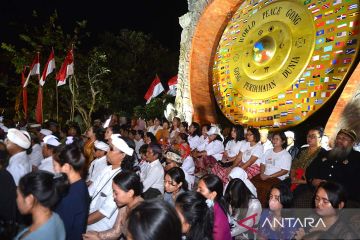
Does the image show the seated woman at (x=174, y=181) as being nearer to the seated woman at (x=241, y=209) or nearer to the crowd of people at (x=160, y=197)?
Result: the crowd of people at (x=160, y=197)

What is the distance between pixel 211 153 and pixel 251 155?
147cm

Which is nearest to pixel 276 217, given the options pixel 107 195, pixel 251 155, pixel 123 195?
pixel 123 195

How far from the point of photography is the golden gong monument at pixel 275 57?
7.07 m

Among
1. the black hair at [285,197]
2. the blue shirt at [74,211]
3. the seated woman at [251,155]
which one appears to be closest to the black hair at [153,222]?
the blue shirt at [74,211]

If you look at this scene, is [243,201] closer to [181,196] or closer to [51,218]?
[181,196]

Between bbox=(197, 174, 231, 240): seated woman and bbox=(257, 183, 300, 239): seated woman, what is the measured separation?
0.34 meters

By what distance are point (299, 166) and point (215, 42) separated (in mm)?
6788

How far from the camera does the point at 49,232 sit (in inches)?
93.3

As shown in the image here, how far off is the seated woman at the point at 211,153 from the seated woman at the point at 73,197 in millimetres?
3673

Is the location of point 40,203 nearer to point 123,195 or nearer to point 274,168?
point 123,195

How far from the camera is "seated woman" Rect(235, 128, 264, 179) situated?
5.86 metres

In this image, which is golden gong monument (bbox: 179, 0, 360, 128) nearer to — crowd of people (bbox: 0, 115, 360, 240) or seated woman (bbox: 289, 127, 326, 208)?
seated woman (bbox: 289, 127, 326, 208)

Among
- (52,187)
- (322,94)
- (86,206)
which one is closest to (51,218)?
(52,187)

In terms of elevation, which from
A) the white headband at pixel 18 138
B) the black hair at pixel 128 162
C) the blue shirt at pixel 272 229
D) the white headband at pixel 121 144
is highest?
the white headband at pixel 18 138
